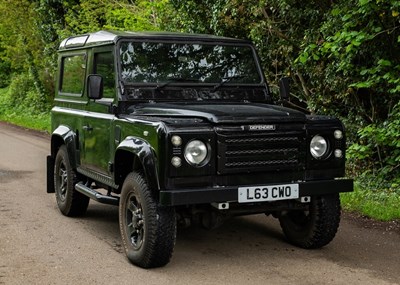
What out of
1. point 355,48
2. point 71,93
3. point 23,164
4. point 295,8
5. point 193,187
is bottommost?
point 23,164

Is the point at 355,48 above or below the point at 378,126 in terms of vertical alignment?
above

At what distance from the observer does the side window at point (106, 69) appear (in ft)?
21.1

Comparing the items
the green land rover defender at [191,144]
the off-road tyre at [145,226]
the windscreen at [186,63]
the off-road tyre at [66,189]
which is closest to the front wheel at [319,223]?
the green land rover defender at [191,144]

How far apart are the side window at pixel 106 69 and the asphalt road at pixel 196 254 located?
1500 millimetres

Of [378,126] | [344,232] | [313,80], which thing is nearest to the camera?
[344,232]

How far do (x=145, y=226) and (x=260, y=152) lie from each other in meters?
1.14

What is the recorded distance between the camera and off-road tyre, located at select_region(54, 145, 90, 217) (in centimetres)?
745

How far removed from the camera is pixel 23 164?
12.1m

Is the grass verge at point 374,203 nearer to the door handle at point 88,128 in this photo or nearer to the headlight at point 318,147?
the headlight at point 318,147

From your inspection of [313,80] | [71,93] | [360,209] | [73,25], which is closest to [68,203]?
[71,93]

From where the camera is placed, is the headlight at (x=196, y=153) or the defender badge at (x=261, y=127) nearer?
the headlight at (x=196, y=153)

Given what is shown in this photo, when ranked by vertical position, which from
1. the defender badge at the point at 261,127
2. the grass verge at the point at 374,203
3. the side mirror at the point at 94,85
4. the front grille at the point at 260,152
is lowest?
the grass verge at the point at 374,203

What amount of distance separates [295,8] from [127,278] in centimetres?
667

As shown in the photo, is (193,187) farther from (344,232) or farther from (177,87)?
(344,232)
